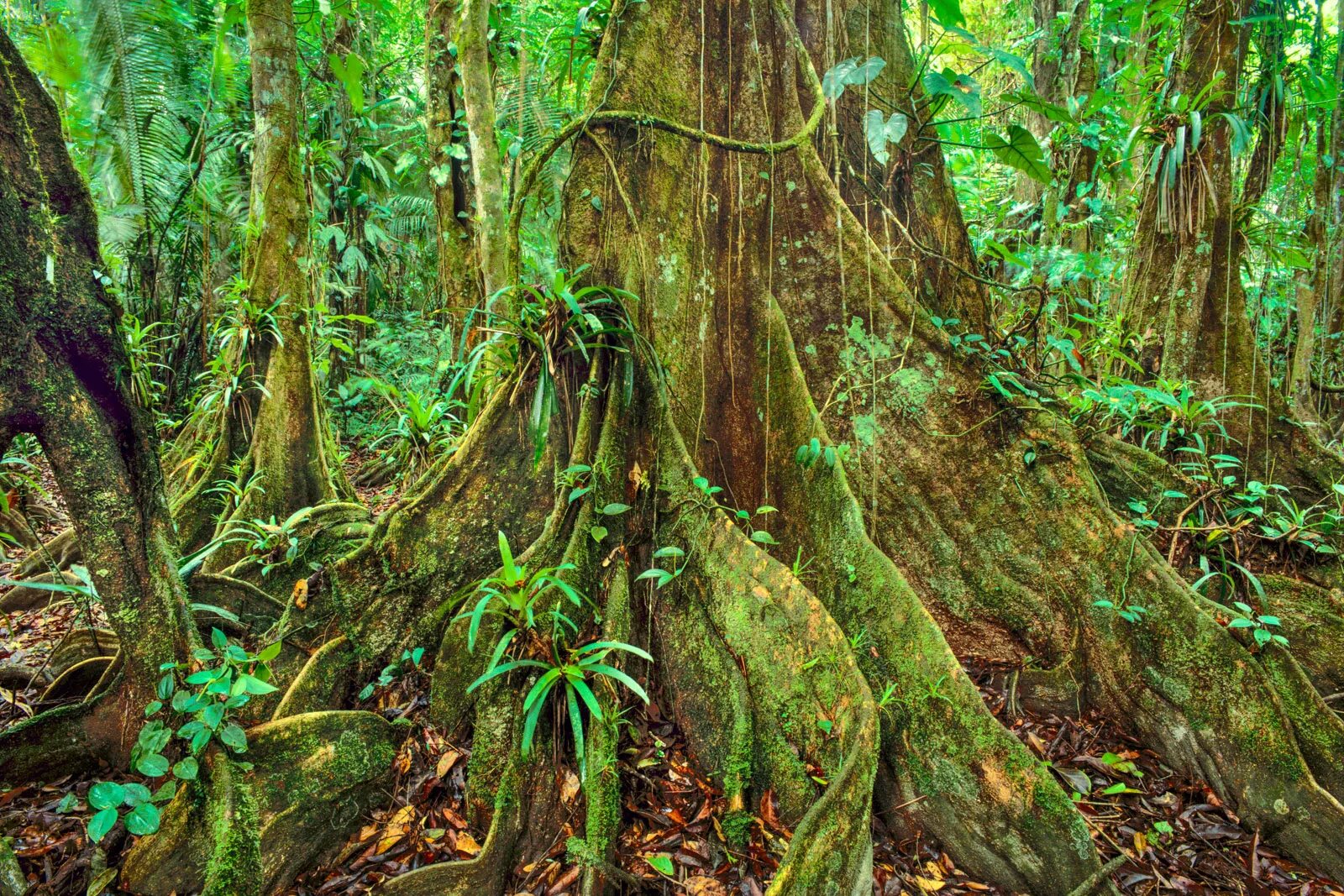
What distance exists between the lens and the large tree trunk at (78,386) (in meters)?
1.77

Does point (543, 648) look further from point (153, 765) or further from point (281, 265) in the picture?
point (281, 265)

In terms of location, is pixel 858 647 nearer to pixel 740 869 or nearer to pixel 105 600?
pixel 740 869

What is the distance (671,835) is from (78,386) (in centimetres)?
234

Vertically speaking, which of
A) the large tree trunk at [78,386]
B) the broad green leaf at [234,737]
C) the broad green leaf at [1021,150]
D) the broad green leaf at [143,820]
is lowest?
the broad green leaf at [143,820]

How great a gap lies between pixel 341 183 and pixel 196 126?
55.7 inches

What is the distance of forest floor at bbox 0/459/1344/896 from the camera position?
2061 mm

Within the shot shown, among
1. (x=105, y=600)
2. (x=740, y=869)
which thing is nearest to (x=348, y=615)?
(x=105, y=600)

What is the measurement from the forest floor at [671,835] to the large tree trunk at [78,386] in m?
0.49

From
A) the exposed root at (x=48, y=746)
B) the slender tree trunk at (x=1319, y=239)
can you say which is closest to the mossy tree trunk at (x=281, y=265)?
the exposed root at (x=48, y=746)

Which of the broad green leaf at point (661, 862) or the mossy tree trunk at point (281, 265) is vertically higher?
the mossy tree trunk at point (281, 265)

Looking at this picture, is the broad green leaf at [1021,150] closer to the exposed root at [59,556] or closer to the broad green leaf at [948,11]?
the broad green leaf at [948,11]

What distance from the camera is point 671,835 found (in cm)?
219

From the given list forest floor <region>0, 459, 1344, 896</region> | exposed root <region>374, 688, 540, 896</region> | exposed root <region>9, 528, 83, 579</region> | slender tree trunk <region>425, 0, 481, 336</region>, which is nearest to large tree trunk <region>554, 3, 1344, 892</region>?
forest floor <region>0, 459, 1344, 896</region>

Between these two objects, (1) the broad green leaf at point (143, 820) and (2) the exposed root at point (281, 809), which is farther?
(2) the exposed root at point (281, 809)
